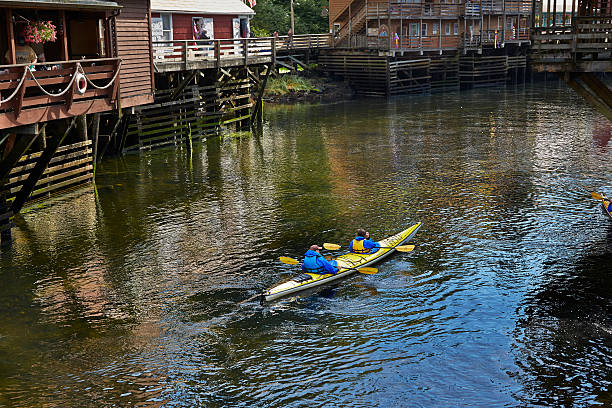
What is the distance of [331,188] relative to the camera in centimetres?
2706

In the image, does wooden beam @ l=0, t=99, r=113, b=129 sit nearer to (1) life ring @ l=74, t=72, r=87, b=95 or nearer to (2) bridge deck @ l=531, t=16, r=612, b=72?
(1) life ring @ l=74, t=72, r=87, b=95

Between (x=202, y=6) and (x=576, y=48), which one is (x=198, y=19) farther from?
(x=576, y=48)

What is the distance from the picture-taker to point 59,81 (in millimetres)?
20766

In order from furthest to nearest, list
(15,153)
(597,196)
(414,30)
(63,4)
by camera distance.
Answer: (414,30) → (597,196) → (63,4) → (15,153)

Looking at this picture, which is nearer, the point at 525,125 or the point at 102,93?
the point at 102,93

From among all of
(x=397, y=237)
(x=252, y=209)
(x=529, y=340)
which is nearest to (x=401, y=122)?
(x=252, y=209)

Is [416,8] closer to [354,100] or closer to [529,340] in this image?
[354,100]

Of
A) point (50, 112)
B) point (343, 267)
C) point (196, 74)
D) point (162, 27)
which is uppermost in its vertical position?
point (162, 27)

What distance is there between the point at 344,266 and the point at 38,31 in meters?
11.1

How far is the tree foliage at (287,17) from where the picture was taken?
212 feet

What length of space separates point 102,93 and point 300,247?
8556 mm

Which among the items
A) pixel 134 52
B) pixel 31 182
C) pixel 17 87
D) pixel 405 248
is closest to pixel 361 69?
pixel 134 52

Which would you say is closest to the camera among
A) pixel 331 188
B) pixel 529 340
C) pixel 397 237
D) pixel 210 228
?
pixel 529 340

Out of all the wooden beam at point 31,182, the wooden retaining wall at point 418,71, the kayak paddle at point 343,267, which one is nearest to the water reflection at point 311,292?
the kayak paddle at point 343,267
